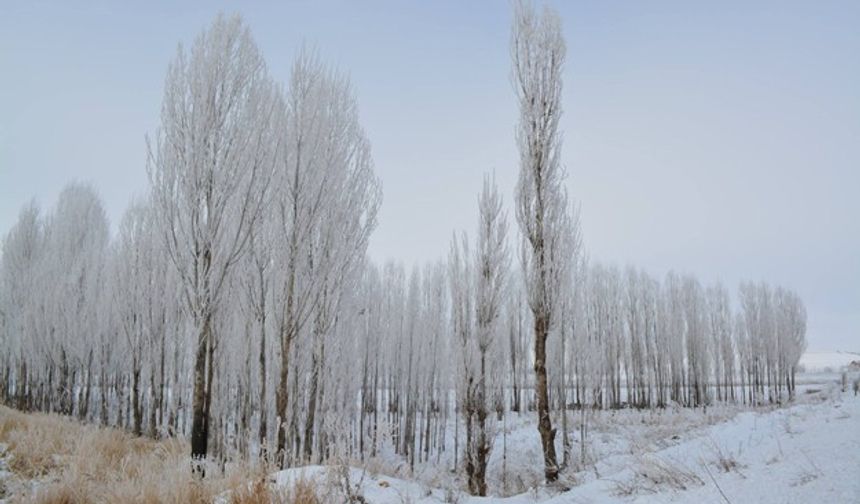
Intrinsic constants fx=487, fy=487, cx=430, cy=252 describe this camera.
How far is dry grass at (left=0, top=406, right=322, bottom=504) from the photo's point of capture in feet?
13.2

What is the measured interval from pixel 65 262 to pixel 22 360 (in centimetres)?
523

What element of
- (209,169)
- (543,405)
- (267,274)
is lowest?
(543,405)

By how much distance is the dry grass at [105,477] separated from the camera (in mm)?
4035

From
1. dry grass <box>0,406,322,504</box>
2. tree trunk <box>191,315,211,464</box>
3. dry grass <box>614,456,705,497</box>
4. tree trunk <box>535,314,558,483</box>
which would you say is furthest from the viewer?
tree trunk <box>535,314,558,483</box>

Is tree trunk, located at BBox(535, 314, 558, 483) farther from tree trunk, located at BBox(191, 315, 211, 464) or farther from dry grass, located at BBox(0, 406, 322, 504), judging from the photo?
tree trunk, located at BBox(191, 315, 211, 464)

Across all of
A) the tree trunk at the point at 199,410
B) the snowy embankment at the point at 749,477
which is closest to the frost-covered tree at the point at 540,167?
the snowy embankment at the point at 749,477

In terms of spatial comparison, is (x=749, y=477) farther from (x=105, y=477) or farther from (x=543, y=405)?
(x=105, y=477)

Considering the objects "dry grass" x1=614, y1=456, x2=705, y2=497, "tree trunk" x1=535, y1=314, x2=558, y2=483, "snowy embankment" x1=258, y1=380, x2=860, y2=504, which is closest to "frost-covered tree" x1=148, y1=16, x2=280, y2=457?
"snowy embankment" x1=258, y1=380, x2=860, y2=504

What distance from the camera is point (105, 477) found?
247 inches

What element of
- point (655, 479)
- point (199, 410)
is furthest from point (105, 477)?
point (655, 479)

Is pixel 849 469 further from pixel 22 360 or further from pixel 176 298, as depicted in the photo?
pixel 22 360

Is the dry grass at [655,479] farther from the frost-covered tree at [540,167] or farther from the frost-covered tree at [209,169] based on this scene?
the frost-covered tree at [209,169]

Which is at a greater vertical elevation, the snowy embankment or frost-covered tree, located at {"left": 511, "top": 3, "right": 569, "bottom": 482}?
frost-covered tree, located at {"left": 511, "top": 3, "right": 569, "bottom": 482}

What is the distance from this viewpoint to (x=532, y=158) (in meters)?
8.75
